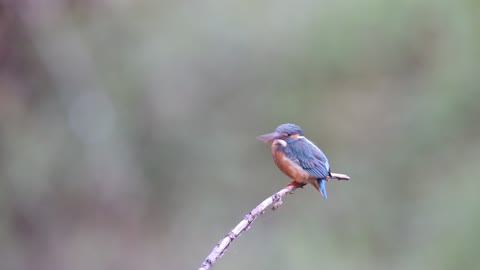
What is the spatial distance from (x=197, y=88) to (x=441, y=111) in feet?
7.33

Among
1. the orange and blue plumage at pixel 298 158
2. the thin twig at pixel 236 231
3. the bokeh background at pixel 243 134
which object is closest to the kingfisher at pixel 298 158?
the orange and blue plumage at pixel 298 158

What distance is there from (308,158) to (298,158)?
55mm

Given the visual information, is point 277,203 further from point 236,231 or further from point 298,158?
point 298,158

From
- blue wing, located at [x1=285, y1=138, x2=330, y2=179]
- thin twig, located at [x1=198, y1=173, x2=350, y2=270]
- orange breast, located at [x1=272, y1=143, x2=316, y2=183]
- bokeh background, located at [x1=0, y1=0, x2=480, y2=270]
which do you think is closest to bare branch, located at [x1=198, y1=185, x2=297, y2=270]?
thin twig, located at [x1=198, y1=173, x2=350, y2=270]

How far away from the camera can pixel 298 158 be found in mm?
2994

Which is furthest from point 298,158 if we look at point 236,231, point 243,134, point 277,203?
point 243,134

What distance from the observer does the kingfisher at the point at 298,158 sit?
9.57 feet

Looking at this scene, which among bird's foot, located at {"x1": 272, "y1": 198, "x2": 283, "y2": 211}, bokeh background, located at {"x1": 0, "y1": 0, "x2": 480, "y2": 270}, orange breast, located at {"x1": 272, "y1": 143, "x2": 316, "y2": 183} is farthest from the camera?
bokeh background, located at {"x1": 0, "y1": 0, "x2": 480, "y2": 270}

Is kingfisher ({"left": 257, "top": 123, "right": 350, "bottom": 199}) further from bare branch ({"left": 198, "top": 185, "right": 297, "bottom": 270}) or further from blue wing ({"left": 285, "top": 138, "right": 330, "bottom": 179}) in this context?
bare branch ({"left": 198, "top": 185, "right": 297, "bottom": 270})

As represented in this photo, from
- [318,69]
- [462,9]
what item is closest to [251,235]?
[318,69]

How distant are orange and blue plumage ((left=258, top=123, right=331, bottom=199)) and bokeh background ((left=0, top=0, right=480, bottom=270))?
11.4ft

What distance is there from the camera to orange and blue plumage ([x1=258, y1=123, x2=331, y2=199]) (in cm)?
292

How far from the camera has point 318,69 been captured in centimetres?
817

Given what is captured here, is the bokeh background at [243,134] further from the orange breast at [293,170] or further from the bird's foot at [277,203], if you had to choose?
the bird's foot at [277,203]
